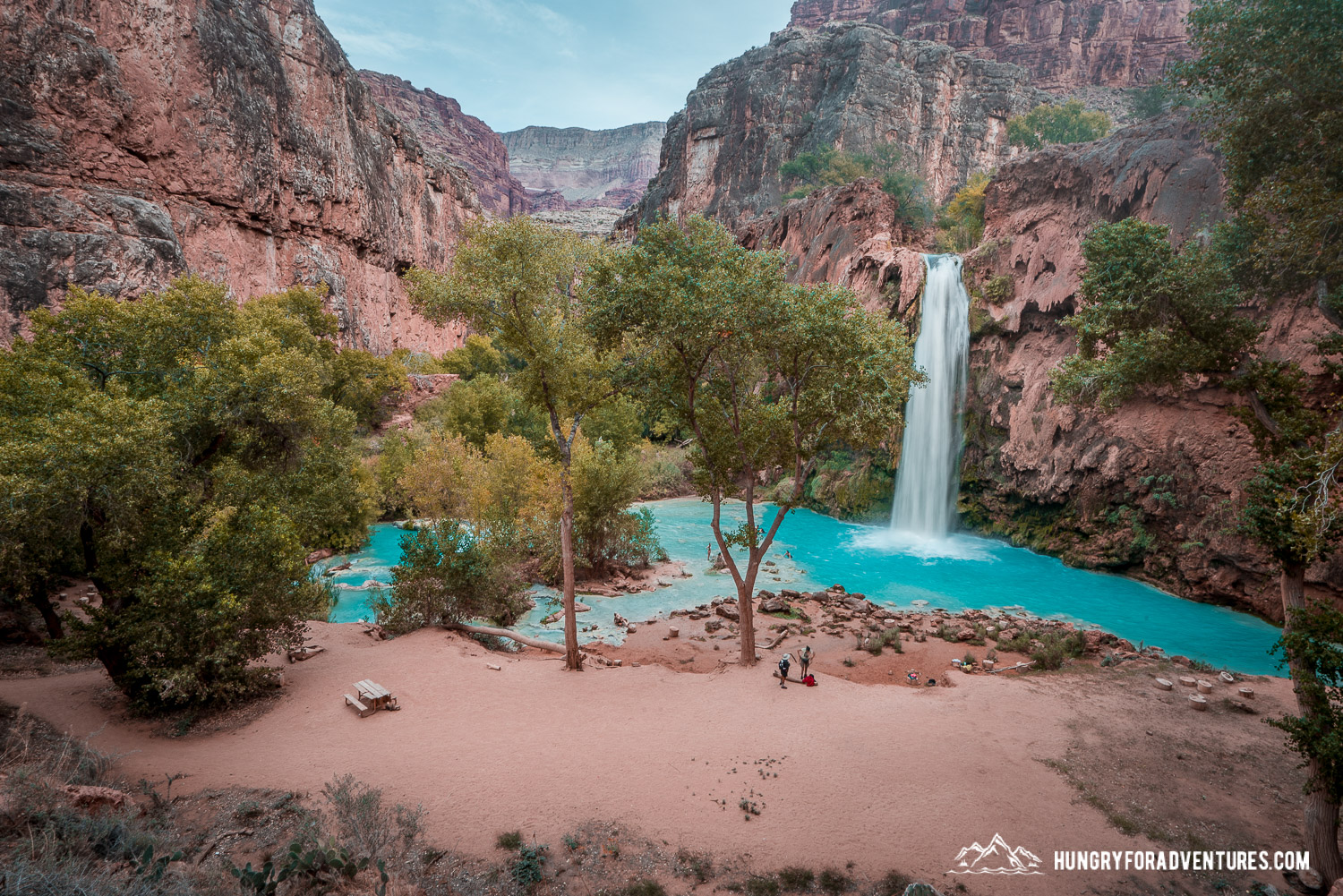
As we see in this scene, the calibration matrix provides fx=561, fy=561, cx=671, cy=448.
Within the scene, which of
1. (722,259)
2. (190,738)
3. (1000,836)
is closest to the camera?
(1000,836)

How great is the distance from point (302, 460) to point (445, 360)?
4228cm

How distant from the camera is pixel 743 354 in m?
11.1

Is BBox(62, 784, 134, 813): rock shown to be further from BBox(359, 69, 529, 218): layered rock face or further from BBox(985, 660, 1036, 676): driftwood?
BBox(359, 69, 529, 218): layered rock face

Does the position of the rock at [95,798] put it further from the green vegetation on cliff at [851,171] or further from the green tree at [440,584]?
the green vegetation on cliff at [851,171]

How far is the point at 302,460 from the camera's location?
12016mm

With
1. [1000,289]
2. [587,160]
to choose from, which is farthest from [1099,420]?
[587,160]

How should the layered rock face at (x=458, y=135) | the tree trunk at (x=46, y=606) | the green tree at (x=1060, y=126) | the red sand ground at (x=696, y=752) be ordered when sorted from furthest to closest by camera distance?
the layered rock face at (x=458, y=135), the green tree at (x=1060, y=126), the tree trunk at (x=46, y=606), the red sand ground at (x=696, y=752)

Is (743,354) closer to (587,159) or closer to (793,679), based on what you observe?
(793,679)

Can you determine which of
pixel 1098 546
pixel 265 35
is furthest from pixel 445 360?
pixel 1098 546

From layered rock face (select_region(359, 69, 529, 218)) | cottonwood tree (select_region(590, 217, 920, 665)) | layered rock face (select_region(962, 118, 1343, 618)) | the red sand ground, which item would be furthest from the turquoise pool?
layered rock face (select_region(359, 69, 529, 218))

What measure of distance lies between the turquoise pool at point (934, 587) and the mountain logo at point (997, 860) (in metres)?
10.8

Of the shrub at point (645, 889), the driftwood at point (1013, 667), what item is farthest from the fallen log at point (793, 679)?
the shrub at point (645, 889)

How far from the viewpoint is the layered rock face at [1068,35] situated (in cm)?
6819

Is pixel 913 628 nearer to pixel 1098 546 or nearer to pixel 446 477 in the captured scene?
pixel 1098 546
